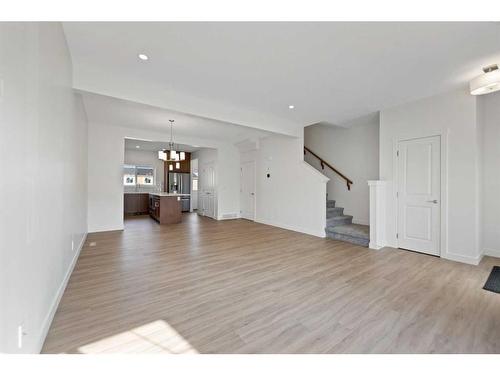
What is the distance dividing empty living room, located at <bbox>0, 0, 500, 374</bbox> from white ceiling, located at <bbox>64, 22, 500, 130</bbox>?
0.03 metres

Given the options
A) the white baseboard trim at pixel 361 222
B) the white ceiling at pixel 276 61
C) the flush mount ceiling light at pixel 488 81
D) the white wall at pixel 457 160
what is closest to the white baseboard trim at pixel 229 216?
the white baseboard trim at pixel 361 222

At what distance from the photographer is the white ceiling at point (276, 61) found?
2.26 m

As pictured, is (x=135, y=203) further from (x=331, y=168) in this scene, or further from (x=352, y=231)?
(x=352, y=231)

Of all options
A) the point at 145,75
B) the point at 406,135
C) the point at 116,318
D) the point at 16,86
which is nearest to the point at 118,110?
the point at 145,75

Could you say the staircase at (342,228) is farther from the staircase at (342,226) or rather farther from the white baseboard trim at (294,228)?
the white baseboard trim at (294,228)

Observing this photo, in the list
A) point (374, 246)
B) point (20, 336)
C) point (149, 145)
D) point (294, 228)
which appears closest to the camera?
point (20, 336)

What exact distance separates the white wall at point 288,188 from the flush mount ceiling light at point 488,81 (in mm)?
2894

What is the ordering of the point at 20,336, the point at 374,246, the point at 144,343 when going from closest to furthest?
the point at 20,336
the point at 144,343
the point at 374,246

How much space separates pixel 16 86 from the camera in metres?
1.24

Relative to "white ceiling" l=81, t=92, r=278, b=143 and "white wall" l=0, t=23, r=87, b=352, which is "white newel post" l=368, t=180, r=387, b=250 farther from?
"white wall" l=0, t=23, r=87, b=352

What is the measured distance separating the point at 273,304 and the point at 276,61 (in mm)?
2983

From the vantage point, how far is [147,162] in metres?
10.2

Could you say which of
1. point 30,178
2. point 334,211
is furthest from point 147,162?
point 30,178
